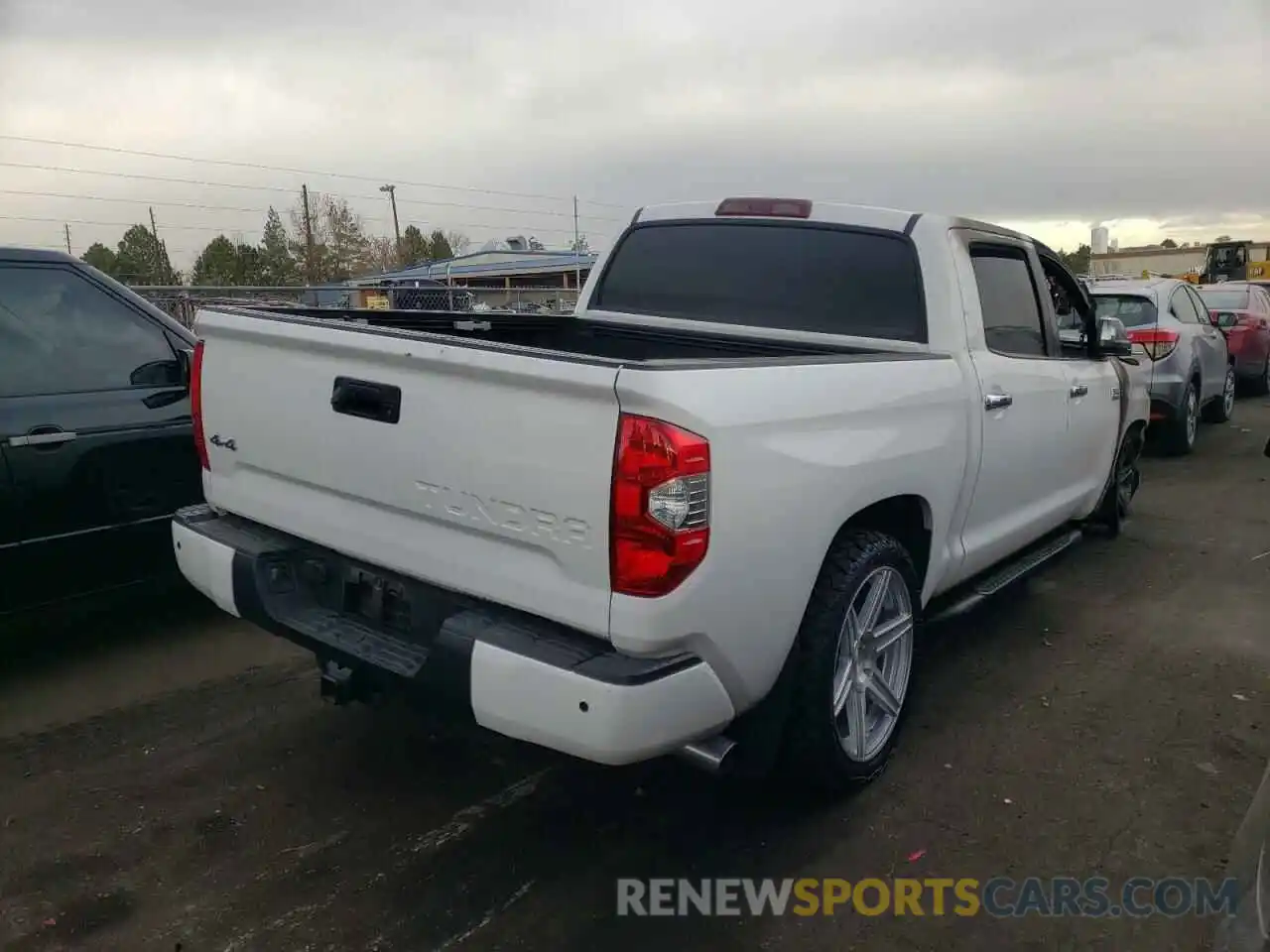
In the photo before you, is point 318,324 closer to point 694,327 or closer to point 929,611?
point 694,327

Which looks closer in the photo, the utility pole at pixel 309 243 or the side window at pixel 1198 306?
the side window at pixel 1198 306

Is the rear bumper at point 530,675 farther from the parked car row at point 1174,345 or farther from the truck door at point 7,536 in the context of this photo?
the parked car row at point 1174,345

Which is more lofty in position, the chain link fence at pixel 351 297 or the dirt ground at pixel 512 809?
the chain link fence at pixel 351 297

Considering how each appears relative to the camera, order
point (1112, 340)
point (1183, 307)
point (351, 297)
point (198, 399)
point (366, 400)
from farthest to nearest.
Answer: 1. point (351, 297)
2. point (1183, 307)
3. point (1112, 340)
4. point (198, 399)
5. point (366, 400)

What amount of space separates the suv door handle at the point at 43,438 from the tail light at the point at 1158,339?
9.08 m

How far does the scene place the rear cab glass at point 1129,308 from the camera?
9.88 metres

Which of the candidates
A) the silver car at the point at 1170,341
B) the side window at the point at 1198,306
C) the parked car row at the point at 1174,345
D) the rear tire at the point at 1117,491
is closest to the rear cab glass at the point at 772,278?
the rear tire at the point at 1117,491

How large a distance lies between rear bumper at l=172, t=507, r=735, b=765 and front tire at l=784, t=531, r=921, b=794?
0.43 meters

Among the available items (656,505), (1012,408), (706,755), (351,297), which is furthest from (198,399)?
(351,297)

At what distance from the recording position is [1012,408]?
13.5ft

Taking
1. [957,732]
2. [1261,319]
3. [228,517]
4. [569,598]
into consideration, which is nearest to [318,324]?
[228,517]

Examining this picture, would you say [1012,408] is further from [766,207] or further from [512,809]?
[512,809]

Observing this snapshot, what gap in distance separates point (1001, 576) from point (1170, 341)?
6.63m

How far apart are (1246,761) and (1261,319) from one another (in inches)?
509
